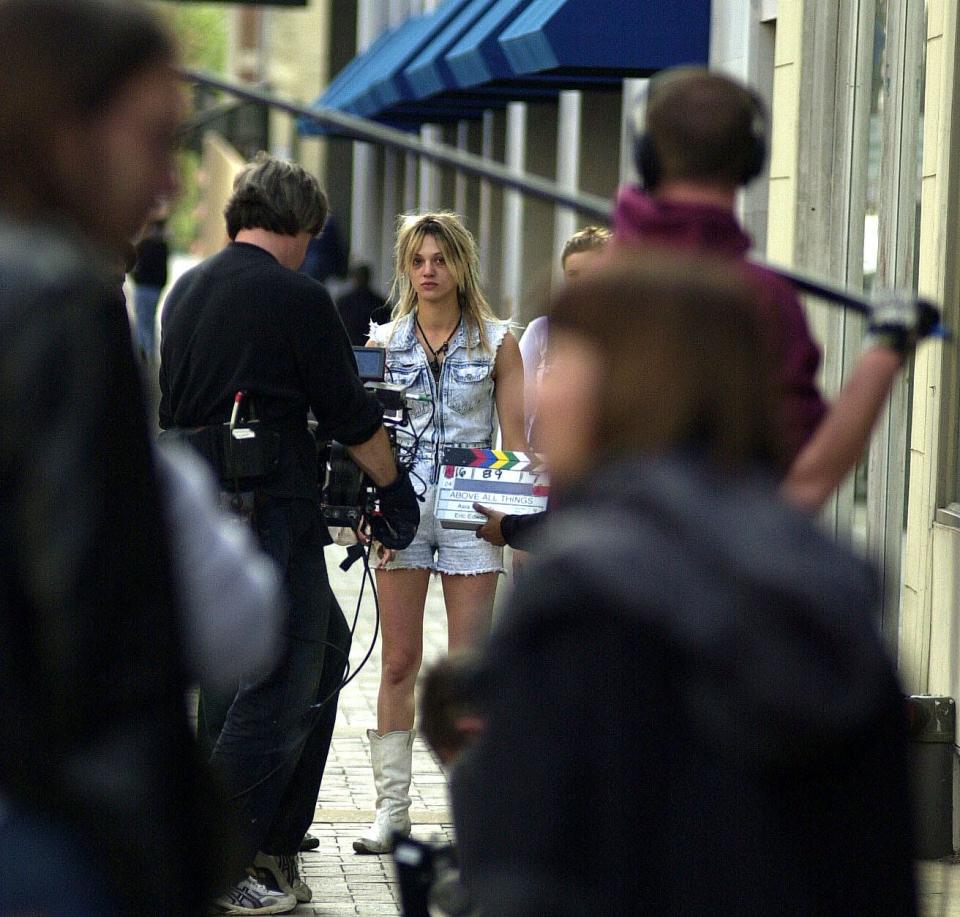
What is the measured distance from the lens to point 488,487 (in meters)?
5.56

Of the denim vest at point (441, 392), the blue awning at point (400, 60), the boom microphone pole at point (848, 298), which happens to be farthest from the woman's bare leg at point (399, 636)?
the blue awning at point (400, 60)

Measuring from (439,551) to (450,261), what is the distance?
0.95 m

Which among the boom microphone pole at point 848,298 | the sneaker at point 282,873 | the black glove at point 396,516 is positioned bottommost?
the sneaker at point 282,873

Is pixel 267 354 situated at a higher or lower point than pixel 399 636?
higher

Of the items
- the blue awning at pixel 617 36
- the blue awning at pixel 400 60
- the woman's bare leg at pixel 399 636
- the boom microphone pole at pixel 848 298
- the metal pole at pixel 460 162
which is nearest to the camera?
the boom microphone pole at pixel 848 298

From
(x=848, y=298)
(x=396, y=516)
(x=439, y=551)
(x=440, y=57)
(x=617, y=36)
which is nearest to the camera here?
(x=848, y=298)

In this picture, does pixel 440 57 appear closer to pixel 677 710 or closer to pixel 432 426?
pixel 432 426

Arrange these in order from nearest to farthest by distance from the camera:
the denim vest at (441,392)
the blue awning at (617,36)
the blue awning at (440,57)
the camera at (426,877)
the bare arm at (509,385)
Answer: the camera at (426,877) < the denim vest at (441,392) < the bare arm at (509,385) < the blue awning at (617,36) < the blue awning at (440,57)

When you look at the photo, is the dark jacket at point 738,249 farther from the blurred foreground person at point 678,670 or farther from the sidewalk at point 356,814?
the sidewalk at point 356,814

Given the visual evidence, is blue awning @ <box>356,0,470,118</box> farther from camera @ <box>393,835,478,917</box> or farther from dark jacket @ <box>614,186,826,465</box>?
camera @ <box>393,835,478,917</box>

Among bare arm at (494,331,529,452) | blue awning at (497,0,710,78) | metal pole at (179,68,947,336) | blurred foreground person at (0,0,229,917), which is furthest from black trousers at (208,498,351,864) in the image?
blue awning at (497,0,710,78)

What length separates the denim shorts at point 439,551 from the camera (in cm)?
616

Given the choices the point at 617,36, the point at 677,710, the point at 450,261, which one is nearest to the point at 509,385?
the point at 450,261

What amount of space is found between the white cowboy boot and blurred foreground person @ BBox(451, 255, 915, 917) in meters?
3.99
